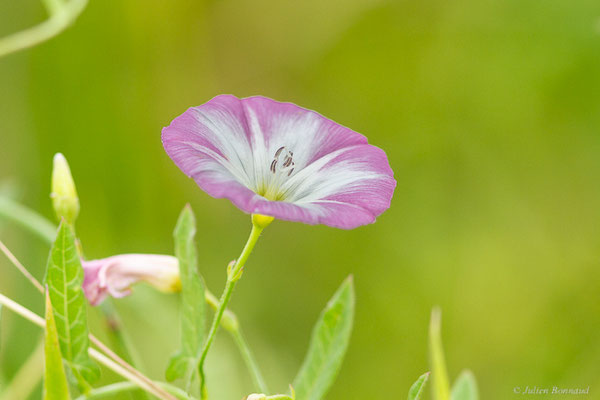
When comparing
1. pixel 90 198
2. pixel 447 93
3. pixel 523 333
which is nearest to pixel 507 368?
pixel 523 333

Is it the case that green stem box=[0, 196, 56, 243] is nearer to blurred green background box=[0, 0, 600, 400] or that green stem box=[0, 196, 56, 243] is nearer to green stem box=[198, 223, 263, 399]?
green stem box=[198, 223, 263, 399]

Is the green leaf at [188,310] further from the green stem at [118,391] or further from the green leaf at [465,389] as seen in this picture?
the green leaf at [465,389]

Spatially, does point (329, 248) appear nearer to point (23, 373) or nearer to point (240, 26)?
point (240, 26)

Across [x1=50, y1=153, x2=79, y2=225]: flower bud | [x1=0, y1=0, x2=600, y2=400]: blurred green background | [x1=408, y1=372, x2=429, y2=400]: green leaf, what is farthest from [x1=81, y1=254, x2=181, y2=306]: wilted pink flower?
[x1=0, y1=0, x2=600, y2=400]: blurred green background

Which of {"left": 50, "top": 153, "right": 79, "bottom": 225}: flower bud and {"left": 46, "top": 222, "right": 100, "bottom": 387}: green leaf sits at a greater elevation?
{"left": 50, "top": 153, "right": 79, "bottom": 225}: flower bud

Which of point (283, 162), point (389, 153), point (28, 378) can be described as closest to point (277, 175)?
point (283, 162)

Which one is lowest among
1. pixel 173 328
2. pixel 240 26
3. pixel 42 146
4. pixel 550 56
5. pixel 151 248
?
pixel 173 328

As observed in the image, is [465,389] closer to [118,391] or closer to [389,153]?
[118,391]

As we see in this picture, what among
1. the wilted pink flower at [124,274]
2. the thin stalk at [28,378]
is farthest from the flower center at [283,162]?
the thin stalk at [28,378]
